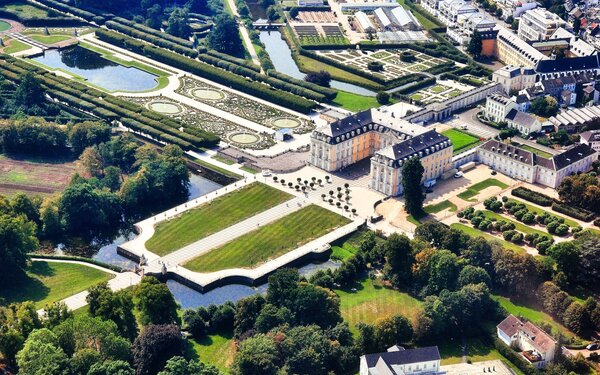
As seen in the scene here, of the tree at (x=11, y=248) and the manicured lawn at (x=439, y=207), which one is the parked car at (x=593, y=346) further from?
the tree at (x=11, y=248)

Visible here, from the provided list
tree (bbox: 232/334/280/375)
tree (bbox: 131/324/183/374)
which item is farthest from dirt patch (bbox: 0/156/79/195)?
tree (bbox: 232/334/280/375)

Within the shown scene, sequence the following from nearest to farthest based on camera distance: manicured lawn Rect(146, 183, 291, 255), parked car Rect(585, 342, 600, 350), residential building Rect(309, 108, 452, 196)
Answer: parked car Rect(585, 342, 600, 350)
manicured lawn Rect(146, 183, 291, 255)
residential building Rect(309, 108, 452, 196)

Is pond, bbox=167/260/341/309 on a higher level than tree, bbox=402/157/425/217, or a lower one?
lower

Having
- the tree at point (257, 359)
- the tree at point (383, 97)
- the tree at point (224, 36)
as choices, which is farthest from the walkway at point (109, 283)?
the tree at point (224, 36)

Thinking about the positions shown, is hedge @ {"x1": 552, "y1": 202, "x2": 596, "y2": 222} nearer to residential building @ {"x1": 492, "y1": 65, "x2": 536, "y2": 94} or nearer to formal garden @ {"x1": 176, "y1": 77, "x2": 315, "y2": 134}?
formal garden @ {"x1": 176, "y1": 77, "x2": 315, "y2": 134}

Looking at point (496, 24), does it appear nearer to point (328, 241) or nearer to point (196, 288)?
point (328, 241)

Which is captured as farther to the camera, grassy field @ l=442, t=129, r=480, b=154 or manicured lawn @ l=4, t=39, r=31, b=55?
manicured lawn @ l=4, t=39, r=31, b=55

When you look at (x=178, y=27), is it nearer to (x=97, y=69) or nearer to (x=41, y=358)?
(x=97, y=69)

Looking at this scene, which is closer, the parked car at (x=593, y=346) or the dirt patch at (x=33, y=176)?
the parked car at (x=593, y=346)

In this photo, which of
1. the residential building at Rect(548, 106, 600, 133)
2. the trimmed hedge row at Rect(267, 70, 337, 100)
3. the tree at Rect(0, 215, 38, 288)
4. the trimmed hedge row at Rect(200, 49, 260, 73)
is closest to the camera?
the tree at Rect(0, 215, 38, 288)
